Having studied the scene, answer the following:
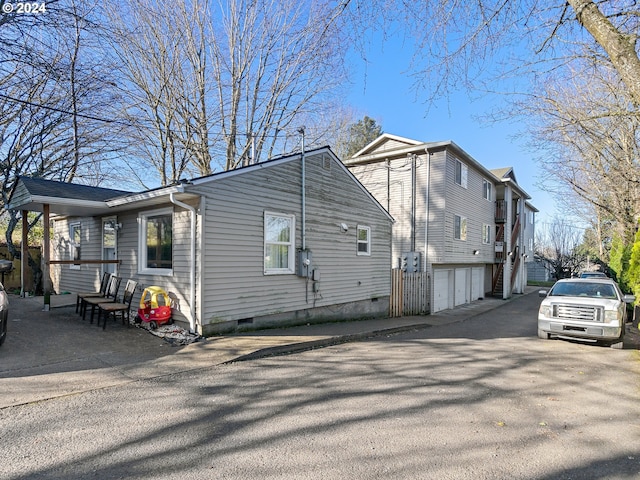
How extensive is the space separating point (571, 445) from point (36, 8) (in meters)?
12.9

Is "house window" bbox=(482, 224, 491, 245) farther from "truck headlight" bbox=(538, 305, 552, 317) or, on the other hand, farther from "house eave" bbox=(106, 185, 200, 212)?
"house eave" bbox=(106, 185, 200, 212)

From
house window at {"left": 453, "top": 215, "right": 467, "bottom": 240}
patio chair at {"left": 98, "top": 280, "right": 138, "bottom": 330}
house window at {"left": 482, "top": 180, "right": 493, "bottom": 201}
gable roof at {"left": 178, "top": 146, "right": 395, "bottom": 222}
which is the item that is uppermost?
house window at {"left": 482, "top": 180, "right": 493, "bottom": 201}

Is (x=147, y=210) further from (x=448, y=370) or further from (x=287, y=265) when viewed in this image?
(x=448, y=370)

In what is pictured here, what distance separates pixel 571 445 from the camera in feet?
12.1

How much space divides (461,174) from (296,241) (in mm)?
11422

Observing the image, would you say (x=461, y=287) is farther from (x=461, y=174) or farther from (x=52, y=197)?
(x=52, y=197)

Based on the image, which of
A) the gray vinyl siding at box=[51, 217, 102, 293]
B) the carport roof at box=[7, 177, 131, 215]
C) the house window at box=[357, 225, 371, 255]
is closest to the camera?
the carport roof at box=[7, 177, 131, 215]

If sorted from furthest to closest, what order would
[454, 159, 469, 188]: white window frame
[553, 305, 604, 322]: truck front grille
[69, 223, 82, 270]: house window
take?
1. [454, 159, 469, 188]: white window frame
2. [69, 223, 82, 270]: house window
3. [553, 305, 604, 322]: truck front grille

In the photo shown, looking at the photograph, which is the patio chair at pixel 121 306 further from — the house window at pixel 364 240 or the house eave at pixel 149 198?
the house window at pixel 364 240

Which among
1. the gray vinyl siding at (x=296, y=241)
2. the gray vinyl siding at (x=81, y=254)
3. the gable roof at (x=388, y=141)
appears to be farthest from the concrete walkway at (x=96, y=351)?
the gable roof at (x=388, y=141)

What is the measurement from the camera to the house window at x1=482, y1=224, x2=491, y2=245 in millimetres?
21406

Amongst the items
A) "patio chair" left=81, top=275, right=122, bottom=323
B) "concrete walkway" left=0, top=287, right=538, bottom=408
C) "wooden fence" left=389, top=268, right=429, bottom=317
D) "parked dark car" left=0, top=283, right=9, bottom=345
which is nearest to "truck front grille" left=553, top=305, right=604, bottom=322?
"concrete walkway" left=0, top=287, right=538, bottom=408

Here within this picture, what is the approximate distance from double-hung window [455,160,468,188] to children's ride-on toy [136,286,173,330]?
14.1 m

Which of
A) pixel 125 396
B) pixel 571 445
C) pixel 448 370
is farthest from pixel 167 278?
pixel 571 445
